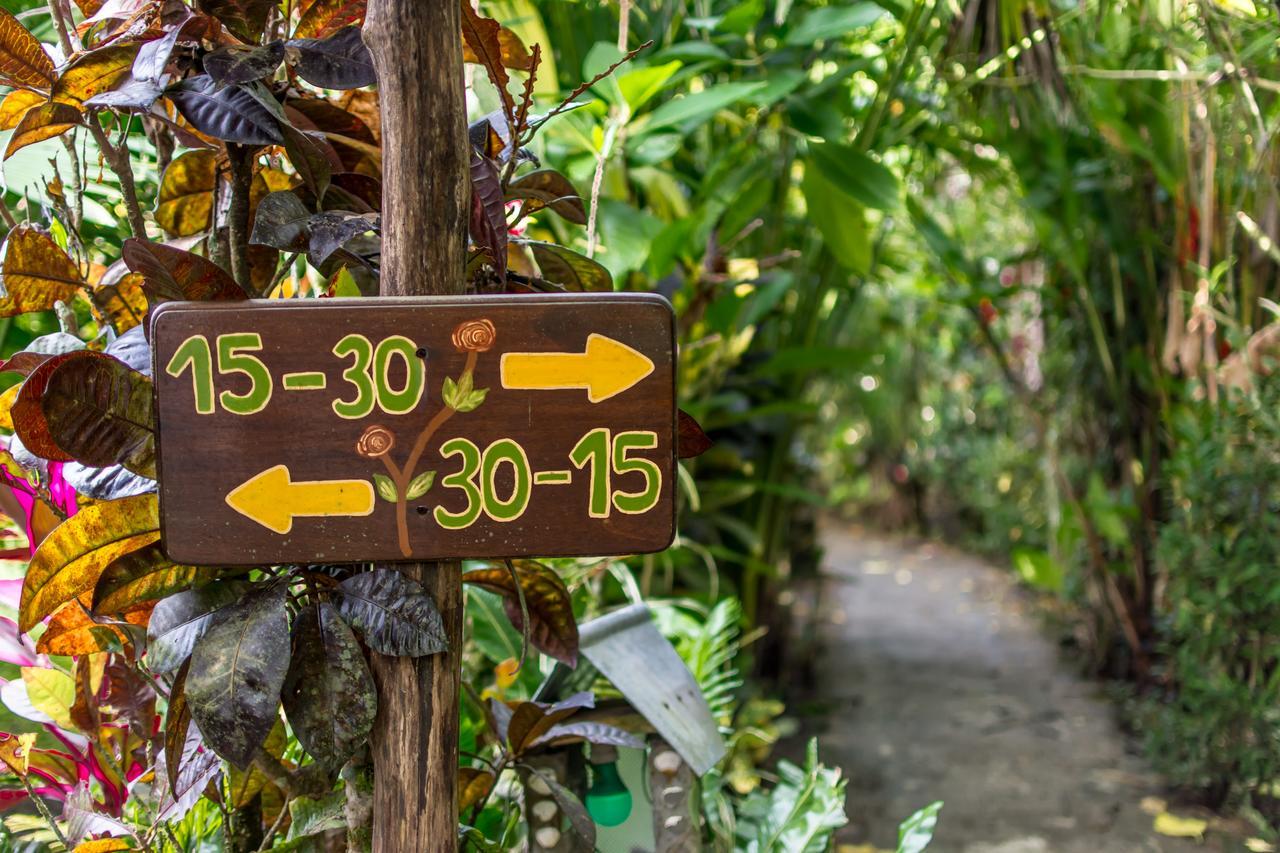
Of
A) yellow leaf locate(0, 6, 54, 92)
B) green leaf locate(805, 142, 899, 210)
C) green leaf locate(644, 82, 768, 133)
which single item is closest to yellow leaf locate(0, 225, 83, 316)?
yellow leaf locate(0, 6, 54, 92)

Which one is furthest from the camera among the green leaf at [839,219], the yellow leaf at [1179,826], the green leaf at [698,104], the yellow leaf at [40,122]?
the yellow leaf at [1179,826]

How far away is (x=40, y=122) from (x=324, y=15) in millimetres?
256

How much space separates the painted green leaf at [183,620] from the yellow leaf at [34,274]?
1.04 feet

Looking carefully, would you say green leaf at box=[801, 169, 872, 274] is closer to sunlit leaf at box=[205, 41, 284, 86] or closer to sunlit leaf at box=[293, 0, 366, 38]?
sunlit leaf at box=[293, 0, 366, 38]

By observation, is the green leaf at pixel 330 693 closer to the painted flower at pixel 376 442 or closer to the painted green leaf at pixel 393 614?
the painted green leaf at pixel 393 614

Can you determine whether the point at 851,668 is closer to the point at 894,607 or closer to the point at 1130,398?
the point at 894,607

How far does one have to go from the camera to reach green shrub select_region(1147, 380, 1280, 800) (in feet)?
6.10

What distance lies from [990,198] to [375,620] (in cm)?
333

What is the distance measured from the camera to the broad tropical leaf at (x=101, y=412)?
734 mm

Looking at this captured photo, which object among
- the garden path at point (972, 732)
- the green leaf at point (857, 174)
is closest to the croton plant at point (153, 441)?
the green leaf at point (857, 174)

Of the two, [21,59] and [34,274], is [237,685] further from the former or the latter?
[21,59]

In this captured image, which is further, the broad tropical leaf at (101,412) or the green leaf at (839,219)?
the green leaf at (839,219)

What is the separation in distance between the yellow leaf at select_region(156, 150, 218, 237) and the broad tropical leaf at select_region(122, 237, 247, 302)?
19 centimetres

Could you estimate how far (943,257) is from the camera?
2.32 m
